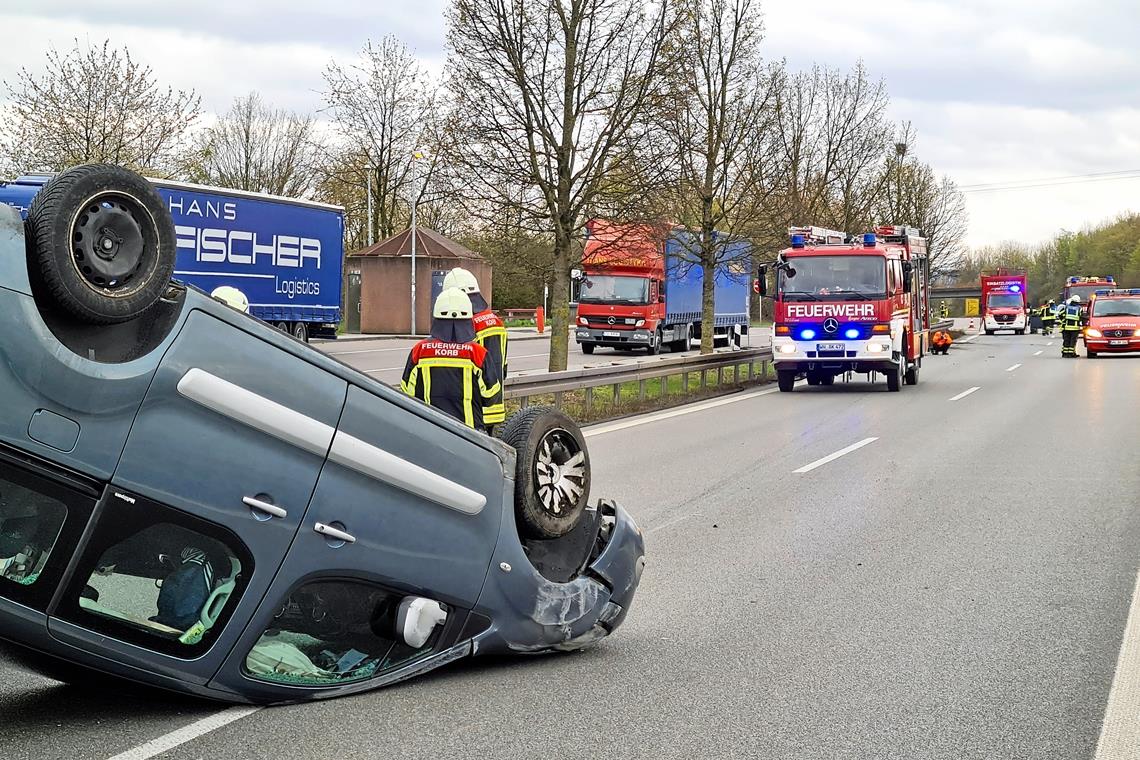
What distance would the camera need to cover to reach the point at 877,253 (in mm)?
22828

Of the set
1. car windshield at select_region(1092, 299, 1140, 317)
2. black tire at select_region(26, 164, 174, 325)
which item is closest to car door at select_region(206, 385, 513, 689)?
black tire at select_region(26, 164, 174, 325)

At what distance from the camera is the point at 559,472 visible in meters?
5.40

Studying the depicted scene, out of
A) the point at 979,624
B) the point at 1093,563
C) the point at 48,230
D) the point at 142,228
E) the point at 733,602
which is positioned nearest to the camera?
the point at 48,230

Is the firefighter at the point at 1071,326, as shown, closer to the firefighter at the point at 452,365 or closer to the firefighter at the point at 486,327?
the firefighter at the point at 486,327

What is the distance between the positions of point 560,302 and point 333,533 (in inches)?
631

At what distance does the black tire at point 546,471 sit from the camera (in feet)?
16.9

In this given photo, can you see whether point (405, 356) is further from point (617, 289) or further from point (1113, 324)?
point (1113, 324)

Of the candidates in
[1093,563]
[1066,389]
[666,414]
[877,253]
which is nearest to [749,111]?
[877,253]

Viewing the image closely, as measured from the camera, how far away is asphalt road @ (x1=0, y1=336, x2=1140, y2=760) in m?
4.38

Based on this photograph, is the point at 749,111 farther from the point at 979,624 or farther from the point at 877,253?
the point at 979,624

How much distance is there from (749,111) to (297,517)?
2551cm

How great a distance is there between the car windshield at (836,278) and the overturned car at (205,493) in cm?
1857

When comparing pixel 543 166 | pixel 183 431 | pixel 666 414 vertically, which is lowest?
pixel 666 414

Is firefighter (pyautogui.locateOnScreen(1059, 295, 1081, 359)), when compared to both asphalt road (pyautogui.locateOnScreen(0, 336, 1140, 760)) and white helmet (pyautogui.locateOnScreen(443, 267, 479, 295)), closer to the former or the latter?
asphalt road (pyautogui.locateOnScreen(0, 336, 1140, 760))
